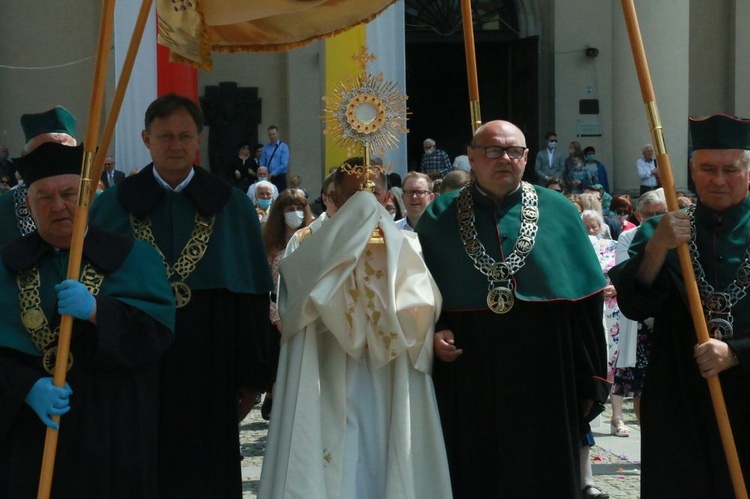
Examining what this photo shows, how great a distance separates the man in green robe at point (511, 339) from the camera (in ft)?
16.6

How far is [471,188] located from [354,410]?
1087 mm

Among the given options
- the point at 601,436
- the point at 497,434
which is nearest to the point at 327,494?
the point at 497,434

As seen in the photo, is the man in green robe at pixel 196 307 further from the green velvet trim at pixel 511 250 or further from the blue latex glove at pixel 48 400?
the blue latex glove at pixel 48 400

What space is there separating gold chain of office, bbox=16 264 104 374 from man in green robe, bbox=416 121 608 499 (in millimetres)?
1534

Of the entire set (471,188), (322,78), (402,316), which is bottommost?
(402,316)

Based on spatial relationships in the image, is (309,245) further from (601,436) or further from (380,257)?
(601,436)

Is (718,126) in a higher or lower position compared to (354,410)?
higher

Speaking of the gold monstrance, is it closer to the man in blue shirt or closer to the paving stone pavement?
the paving stone pavement

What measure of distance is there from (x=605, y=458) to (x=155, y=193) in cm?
403

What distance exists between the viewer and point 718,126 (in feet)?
15.1

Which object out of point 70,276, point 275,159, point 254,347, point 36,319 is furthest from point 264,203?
point 70,276

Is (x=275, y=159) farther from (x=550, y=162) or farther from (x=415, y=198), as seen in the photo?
(x=415, y=198)

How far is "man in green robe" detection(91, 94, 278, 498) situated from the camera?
16.9ft

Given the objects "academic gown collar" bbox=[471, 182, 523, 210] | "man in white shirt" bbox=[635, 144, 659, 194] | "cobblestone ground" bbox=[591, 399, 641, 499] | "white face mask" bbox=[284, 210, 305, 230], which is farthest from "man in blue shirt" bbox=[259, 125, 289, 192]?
"academic gown collar" bbox=[471, 182, 523, 210]
